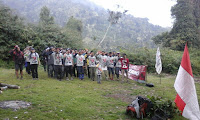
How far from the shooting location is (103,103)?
20.9 feet

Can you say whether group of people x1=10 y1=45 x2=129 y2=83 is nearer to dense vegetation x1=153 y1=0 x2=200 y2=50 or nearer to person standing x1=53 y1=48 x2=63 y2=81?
person standing x1=53 y1=48 x2=63 y2=81

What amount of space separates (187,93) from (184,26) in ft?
77.1

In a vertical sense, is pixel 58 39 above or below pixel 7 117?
above

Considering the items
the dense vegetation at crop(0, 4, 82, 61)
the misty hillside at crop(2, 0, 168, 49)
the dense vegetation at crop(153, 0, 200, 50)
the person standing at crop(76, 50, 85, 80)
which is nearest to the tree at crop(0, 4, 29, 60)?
the dense vegetation at crop(0, 4, 82, 61)

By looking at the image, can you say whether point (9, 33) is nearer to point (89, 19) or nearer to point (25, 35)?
point (25, 35)

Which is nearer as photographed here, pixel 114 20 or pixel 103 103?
pixel 103 103

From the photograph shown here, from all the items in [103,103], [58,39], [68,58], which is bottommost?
[103,103]

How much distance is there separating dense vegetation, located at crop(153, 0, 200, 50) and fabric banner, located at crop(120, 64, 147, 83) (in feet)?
48.7

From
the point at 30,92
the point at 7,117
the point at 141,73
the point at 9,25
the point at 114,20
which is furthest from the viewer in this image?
the point at 114,20

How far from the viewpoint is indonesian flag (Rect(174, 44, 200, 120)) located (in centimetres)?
496

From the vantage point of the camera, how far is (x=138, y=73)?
38.0ft

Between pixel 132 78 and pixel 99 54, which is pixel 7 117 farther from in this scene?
pixel 132 78

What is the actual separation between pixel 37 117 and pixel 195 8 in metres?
30.2

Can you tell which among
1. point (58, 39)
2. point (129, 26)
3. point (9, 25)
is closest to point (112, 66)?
point (58, 39)
